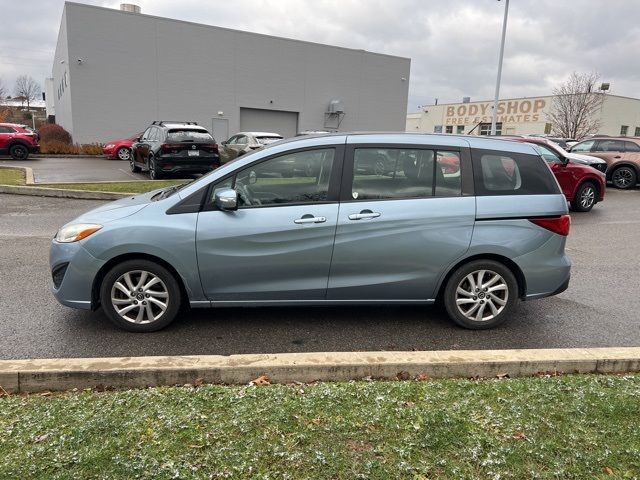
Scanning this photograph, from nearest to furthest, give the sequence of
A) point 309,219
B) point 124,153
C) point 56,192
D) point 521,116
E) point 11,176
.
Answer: point 309,219
point 56,192
point 11,176
point 124,153
point 521,116

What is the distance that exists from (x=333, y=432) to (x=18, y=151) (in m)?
24.0

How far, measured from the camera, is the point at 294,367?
3.38 meters

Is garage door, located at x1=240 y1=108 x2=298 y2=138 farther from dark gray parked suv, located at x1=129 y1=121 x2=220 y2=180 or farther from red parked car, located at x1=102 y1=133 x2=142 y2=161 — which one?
dark gray parked suv, located at x1=129 y1=121 x2=220 y2=180

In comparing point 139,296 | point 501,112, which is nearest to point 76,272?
point 139,296

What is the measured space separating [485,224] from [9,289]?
4.99 meters

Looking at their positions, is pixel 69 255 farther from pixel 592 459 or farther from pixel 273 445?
pixel 592 459

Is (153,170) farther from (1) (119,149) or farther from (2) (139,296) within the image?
(2) (139,296)

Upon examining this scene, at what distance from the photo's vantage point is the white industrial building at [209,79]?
2709 cm

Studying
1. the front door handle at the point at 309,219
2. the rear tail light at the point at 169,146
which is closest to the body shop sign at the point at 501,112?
the rear tail light at the point at 169,146

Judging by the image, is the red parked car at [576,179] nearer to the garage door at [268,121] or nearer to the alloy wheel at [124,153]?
the alloy wheel at [124,153]

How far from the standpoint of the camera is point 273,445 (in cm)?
260

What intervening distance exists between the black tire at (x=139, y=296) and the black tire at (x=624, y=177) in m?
17.0

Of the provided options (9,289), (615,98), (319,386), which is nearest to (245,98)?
(9,289)

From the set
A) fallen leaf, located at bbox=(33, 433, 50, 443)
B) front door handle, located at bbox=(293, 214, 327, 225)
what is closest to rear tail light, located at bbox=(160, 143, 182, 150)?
front door handle, located at bbox=(293, 214, 327, 225)
